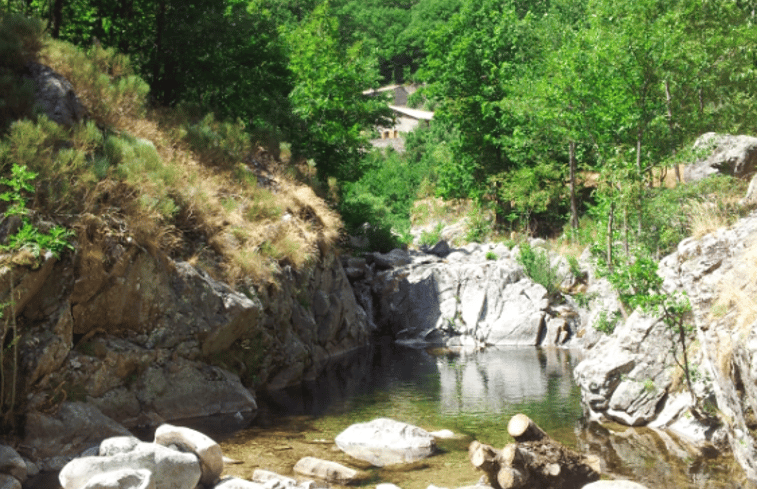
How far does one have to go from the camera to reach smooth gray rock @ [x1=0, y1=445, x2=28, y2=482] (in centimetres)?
914

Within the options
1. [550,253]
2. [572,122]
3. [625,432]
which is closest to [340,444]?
[625,432]

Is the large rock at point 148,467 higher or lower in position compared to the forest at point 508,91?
lower

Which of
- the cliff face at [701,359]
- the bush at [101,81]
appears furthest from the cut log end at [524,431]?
the bush at [101,81]

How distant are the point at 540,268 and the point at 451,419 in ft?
46.2

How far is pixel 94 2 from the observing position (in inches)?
873

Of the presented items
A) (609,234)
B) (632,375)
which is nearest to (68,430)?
(632,375)

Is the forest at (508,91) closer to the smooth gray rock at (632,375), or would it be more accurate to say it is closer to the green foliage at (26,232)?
the smooth gray rock at (632,375)

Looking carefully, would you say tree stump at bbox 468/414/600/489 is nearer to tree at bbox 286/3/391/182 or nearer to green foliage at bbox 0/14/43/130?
green foliage at bbox 0/14/43/130

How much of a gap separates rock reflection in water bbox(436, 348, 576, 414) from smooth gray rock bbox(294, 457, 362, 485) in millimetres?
4436

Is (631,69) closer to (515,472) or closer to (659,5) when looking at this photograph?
(659,5)

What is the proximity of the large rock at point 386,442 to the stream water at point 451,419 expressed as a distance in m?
Answer: 0.26

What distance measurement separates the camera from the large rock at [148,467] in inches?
328

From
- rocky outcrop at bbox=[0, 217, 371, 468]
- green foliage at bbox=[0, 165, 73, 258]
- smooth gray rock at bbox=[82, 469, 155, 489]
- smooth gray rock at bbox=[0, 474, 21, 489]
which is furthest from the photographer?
rocky outcrop at bbox=[0, 217, 371, 468]

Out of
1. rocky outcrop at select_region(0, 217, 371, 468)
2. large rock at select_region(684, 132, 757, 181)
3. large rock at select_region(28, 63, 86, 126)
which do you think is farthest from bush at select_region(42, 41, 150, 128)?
large rock at select_region(684, 132, 757, 181)
